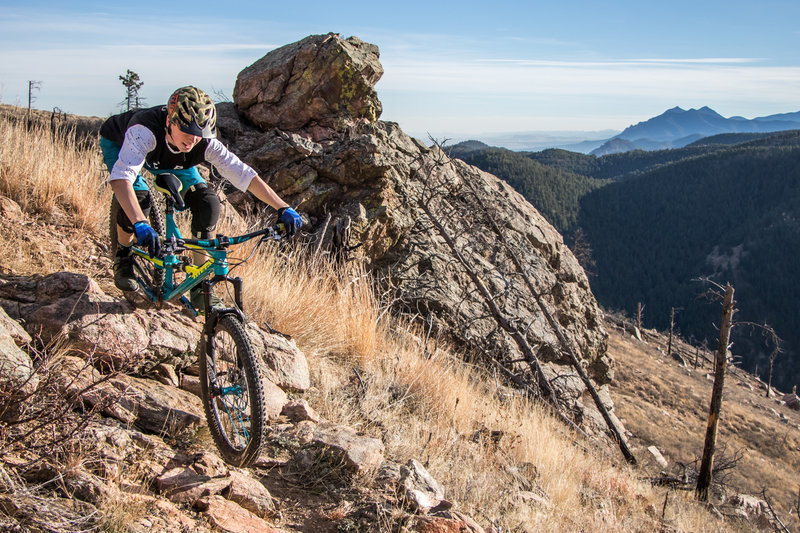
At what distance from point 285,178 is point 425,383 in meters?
4.26

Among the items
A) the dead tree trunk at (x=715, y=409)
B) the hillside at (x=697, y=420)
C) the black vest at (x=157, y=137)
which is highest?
the black vest at (x=157, y=137)

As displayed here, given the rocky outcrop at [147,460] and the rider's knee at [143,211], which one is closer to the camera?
the rocky outcrop at [147,460]

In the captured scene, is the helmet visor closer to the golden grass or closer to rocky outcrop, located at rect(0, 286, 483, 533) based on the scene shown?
rocky outcrop, located at rect(0, 286, 483, 533)

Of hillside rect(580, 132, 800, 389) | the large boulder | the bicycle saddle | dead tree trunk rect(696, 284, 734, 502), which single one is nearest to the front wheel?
the bicycle saddle

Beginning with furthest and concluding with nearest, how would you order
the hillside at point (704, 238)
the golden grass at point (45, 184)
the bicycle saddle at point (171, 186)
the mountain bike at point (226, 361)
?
the hillside at point (704, 238)
the golden grass at point (45, 184)
the bicycle saddle at point (171, 186)
the mountain bike at point (226, 361)

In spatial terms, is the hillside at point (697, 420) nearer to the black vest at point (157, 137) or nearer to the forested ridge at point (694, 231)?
the black vest at point (157, 137)

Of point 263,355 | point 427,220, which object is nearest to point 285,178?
point 427,220

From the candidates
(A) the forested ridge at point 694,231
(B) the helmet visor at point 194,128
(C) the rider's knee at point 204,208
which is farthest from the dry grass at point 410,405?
(A) the forested ridge at point 694,231

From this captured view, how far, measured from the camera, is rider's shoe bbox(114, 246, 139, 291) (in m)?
3.50

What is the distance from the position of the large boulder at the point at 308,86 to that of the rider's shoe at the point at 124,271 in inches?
233

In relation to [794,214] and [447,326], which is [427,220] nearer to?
Result: [447,326]

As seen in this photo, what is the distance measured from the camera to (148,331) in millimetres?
3576

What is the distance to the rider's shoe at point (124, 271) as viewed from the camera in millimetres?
3500

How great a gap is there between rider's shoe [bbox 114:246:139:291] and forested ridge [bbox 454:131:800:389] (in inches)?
4846
